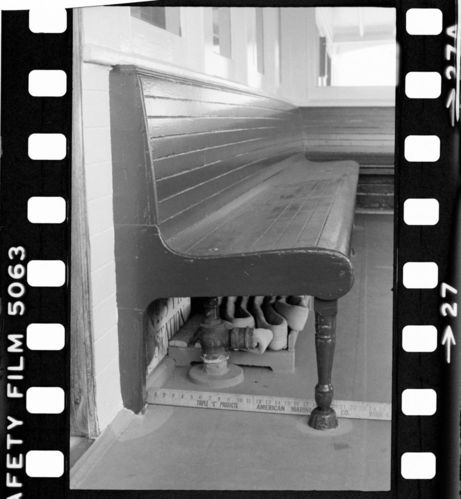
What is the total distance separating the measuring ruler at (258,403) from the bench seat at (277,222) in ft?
1.15

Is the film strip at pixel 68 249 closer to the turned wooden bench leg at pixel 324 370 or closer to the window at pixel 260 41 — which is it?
the turned wooden bench leg at pixel 324 370

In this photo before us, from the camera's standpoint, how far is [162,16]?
1531 millimetres

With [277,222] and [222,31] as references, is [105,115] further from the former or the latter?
[222,31]

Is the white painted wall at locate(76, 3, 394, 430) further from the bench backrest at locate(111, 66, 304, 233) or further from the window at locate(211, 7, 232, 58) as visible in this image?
the window at locate(211, 7, 232, 58)

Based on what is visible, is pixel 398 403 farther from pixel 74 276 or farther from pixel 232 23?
pixel 232 23

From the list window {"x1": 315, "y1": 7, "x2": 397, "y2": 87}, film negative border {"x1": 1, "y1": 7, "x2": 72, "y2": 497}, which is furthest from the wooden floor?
window {"x1": 315, "y1": 7, "x2": 397, "y2": 87}

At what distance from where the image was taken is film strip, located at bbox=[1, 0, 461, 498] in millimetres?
912

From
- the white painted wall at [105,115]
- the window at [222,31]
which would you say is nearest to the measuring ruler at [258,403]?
the white painted wall at [105,115]

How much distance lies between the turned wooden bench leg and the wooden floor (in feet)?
0.10

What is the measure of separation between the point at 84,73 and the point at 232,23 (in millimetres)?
1600

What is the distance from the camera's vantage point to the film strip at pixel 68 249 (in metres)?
0.91

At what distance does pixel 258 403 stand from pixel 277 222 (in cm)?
45

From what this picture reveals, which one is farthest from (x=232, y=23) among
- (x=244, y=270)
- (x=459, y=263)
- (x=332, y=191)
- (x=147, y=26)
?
(x=459, y=263)

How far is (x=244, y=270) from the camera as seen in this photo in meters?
1.39
